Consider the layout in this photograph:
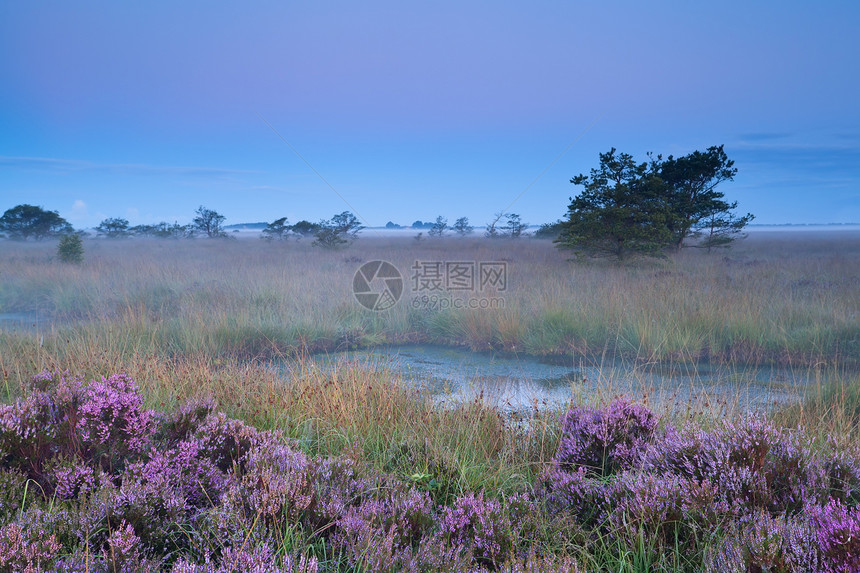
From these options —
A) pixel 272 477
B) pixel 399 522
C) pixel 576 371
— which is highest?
pixel 272 477

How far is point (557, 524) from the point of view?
2.35 m

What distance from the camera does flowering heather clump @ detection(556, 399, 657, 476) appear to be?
3027 millimetres

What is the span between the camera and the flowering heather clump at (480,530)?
2041mm

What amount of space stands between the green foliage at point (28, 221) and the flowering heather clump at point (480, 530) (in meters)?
38.1

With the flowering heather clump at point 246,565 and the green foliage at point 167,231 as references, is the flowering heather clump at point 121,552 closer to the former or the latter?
the flowering heather clump at point 246,565

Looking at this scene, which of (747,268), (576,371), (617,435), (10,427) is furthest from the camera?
(747,268)

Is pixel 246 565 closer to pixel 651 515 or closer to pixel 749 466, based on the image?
pixel 651 515

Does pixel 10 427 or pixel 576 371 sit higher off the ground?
pixel 10 427

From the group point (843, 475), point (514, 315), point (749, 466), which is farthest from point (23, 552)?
Result: point (514, 315)

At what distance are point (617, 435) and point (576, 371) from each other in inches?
161

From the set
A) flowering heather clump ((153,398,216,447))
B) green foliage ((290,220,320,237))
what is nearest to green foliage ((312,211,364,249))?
green foliage ((290,220,320,237))

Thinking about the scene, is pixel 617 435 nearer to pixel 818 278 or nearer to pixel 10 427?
pixel 10 427

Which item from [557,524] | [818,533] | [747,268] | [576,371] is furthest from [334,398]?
[747,268]

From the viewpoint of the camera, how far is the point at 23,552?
5.51 feet
